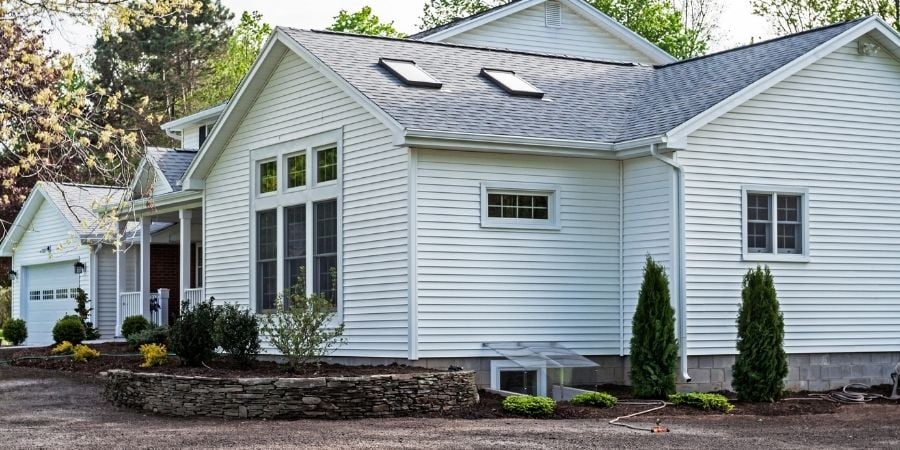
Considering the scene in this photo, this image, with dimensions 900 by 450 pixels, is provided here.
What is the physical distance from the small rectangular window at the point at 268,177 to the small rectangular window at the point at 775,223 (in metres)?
7.43

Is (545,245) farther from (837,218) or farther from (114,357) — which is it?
(114,357)

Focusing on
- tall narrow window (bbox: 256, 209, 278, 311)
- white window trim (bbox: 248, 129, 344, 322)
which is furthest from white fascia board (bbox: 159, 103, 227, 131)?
tall narrow window (bbox: 256, 209, 278, 311)

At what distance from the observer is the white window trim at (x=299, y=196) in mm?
18484

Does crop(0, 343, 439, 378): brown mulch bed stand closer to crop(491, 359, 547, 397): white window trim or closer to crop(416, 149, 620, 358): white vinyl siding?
crop(416, 149, 620, 358): white vinyl siding

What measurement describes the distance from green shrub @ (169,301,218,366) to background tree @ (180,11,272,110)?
3609cm

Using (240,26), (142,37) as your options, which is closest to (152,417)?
(142,37)

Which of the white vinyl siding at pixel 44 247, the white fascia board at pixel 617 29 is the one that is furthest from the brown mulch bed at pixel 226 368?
the white fascia board at pixel 617 29

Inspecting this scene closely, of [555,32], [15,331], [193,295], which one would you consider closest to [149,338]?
[193,295]

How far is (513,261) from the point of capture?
1748 cm

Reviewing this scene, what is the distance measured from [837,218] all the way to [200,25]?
1600 inches

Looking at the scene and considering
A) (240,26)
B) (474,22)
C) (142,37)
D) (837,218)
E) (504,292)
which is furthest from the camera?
(240,26)

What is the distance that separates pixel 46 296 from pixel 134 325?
31.6 ft

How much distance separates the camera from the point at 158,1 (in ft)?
45.9

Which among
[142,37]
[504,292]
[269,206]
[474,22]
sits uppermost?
[142,37]
